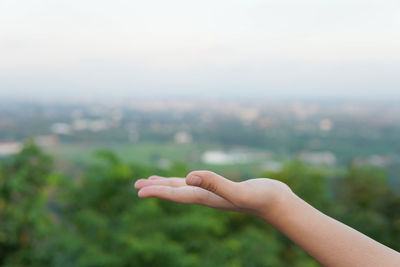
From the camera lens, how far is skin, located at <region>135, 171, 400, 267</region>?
2.55 ft

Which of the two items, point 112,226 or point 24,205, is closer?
point 112,226

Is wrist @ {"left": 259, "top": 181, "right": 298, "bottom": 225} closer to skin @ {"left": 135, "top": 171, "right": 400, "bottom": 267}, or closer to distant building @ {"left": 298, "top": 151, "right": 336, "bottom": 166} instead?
skin @ {"left": 135, "top": 171, "right": 400, "bottom": 267}

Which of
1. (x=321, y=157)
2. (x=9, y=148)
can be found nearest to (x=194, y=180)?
(x=9, y=148)

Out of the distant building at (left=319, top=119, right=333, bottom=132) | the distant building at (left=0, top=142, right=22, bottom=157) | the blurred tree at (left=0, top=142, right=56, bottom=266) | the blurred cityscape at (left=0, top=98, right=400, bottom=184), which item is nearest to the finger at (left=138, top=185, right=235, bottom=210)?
the blurred tree at (left=0, top=142, right=56, bottom=266)

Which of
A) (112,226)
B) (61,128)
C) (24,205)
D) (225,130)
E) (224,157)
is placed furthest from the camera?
(225,130)

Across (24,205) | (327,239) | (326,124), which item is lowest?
(326,124)

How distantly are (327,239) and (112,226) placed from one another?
3283mm

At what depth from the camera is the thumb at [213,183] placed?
31.1 inches

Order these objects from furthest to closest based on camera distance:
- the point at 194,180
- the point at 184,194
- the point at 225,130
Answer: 1. the point at 225,130
2. the point at 184,194
3. the point at 194,180

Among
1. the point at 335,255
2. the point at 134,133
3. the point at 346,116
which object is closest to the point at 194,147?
the point at 134,133

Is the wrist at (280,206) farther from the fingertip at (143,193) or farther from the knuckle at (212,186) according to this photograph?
the fingertip at (143,193)

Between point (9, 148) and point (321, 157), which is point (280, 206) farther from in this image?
point (321, 157)

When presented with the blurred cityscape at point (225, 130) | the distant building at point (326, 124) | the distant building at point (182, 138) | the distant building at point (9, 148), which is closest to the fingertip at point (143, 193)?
the distant building at point (9, 148)

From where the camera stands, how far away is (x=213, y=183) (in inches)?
31.5
